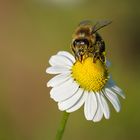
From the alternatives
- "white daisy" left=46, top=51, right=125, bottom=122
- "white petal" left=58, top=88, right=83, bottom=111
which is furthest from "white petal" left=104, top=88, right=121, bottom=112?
"white petal" left=58, top=88, right=83, bottom=111

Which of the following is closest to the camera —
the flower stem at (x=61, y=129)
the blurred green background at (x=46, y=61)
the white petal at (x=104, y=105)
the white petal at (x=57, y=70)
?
the flower stem at (x=61, y=129)

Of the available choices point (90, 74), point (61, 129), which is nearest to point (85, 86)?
point (90, 74)

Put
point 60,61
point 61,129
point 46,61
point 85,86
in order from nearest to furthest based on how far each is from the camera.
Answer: point 61,129, point 85,86, point 60,61, point 46,61

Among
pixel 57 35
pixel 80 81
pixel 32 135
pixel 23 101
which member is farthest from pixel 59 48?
pixel 80 81

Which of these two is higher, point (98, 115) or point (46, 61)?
point (46, 61)

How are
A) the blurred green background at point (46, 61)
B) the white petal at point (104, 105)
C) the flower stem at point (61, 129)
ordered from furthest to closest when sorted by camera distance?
the blurred green background at point (46, 61) < the white petal at point (104, 105) < the flower stem at point (61, 129)

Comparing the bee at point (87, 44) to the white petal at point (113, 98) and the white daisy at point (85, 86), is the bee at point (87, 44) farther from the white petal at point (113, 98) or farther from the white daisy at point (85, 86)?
the white petal at point (113, 98)

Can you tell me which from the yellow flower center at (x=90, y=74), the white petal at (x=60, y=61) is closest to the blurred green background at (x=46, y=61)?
the white petal at (x=60, y=61)

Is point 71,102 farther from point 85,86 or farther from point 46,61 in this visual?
point 46,61
